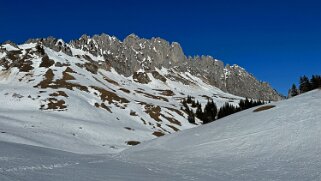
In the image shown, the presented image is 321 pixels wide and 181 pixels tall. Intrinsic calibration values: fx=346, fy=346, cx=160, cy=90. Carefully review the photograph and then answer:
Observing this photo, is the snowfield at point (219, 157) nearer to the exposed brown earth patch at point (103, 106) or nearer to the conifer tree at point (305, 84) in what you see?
the exposed brown earth patch at point (103, 106)

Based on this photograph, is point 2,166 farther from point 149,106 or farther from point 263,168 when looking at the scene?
point 149,106

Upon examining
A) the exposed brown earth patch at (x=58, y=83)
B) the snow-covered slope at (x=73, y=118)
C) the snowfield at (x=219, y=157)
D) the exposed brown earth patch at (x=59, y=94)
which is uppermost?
the exposed brown earth patch at (x=58, y=83)

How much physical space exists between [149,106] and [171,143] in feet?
315

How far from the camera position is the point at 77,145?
61.8m

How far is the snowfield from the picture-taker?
19469 mm

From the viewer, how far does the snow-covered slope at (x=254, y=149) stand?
2294cm

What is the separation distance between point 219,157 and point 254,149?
3.30m

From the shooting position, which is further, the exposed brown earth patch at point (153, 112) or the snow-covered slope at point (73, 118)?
the exposed brown earth patch at point (153, 112)

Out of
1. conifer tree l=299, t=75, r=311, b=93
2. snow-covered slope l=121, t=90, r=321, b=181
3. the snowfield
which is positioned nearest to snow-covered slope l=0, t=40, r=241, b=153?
snow-covered slope l=121, t=90, r=321, b=181

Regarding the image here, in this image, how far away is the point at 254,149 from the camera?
31562 millimetres

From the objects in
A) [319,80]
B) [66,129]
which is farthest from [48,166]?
[319,80]

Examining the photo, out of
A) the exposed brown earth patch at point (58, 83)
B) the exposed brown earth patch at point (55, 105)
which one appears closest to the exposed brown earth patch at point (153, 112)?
the exposed brown earth patch at point (58, 83)

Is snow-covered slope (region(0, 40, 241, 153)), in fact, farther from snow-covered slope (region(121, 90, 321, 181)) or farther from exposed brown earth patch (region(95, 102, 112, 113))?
snow-covered slope (region(121, 90, 321, 181))

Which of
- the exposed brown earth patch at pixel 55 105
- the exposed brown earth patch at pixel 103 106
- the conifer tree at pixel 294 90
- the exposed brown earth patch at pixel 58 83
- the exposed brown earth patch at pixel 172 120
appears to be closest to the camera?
the exposed brown earth patch at pixel 55 105
